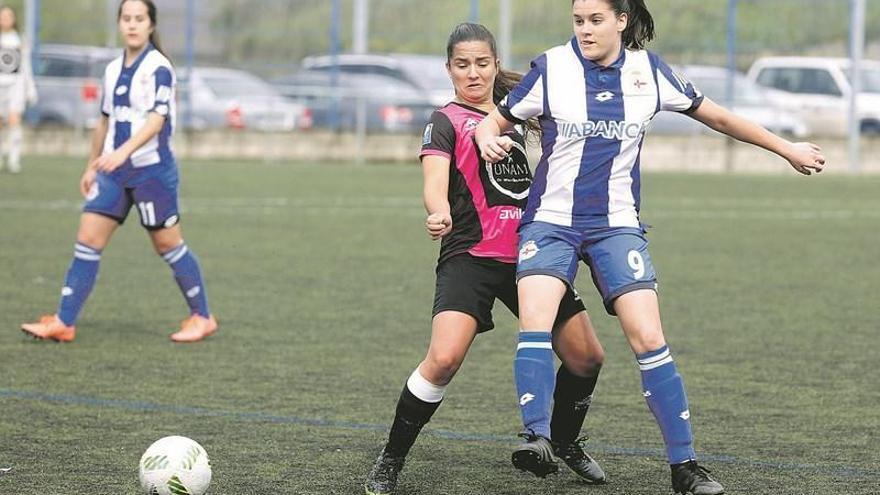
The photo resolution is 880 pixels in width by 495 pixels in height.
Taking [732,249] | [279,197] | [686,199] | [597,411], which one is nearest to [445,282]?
[597,411]

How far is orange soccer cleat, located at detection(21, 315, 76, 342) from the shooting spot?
8656 millimetres

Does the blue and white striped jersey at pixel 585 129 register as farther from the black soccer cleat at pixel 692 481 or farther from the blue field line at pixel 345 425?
the blue field line at pixel 345 425

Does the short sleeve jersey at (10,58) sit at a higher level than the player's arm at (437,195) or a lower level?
lower

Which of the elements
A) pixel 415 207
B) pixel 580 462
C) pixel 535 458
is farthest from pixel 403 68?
pixel 535 458

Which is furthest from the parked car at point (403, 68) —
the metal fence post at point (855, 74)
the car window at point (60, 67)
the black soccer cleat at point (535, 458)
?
the black soccer cleat at point (535, 458)

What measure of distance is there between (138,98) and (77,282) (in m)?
1.01

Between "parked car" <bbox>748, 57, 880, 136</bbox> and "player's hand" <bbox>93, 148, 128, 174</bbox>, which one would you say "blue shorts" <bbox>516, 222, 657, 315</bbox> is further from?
"parked car" <bbox>748, 57, 880, 136</bbox>

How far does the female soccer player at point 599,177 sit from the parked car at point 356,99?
23417 mm

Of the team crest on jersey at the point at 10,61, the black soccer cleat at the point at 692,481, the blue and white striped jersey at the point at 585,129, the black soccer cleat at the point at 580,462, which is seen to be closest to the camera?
the black soccer cleat at the point at 692,481

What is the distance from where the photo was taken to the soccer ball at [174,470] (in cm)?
516

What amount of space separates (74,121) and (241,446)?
75.1 ft

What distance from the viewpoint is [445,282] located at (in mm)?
5500

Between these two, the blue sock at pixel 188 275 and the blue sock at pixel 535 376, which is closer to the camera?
the blue sock at pixel 535 376

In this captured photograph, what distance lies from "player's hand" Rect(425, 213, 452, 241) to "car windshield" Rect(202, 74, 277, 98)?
24116mm
